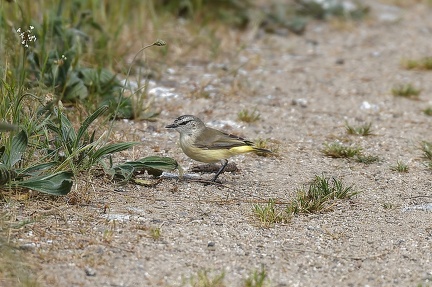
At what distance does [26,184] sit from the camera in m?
5.29

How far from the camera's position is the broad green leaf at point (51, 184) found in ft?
17.3

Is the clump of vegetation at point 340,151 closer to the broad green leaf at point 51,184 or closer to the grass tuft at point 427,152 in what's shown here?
the grass tuft at point 427,152

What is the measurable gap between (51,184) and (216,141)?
1578 millimetres

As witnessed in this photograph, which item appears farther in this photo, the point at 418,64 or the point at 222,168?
the point at 418,64

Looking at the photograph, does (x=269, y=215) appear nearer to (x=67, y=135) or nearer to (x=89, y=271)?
(x=89, y=271)

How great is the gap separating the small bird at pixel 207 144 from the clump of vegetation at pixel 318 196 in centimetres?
68

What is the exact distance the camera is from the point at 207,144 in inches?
247

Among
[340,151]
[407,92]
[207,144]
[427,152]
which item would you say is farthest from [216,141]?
[407,92]

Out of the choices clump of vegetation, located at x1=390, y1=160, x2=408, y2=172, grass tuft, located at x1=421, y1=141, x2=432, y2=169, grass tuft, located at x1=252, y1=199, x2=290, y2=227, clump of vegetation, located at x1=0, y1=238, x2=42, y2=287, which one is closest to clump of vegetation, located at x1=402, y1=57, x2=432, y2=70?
grass tuft, located at x1=421, y1=141, x2=432, y2=169

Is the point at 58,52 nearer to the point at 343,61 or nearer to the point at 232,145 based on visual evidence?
the point at 232,145

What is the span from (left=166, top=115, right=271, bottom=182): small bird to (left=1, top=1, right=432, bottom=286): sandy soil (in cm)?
25

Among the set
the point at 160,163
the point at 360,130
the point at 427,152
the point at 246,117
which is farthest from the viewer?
the point at 246,117

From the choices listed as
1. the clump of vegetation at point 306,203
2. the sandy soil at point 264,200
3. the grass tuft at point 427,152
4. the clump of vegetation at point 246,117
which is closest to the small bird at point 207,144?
the sandy soil at point 264,200

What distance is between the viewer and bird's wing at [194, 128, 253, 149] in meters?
6.28
